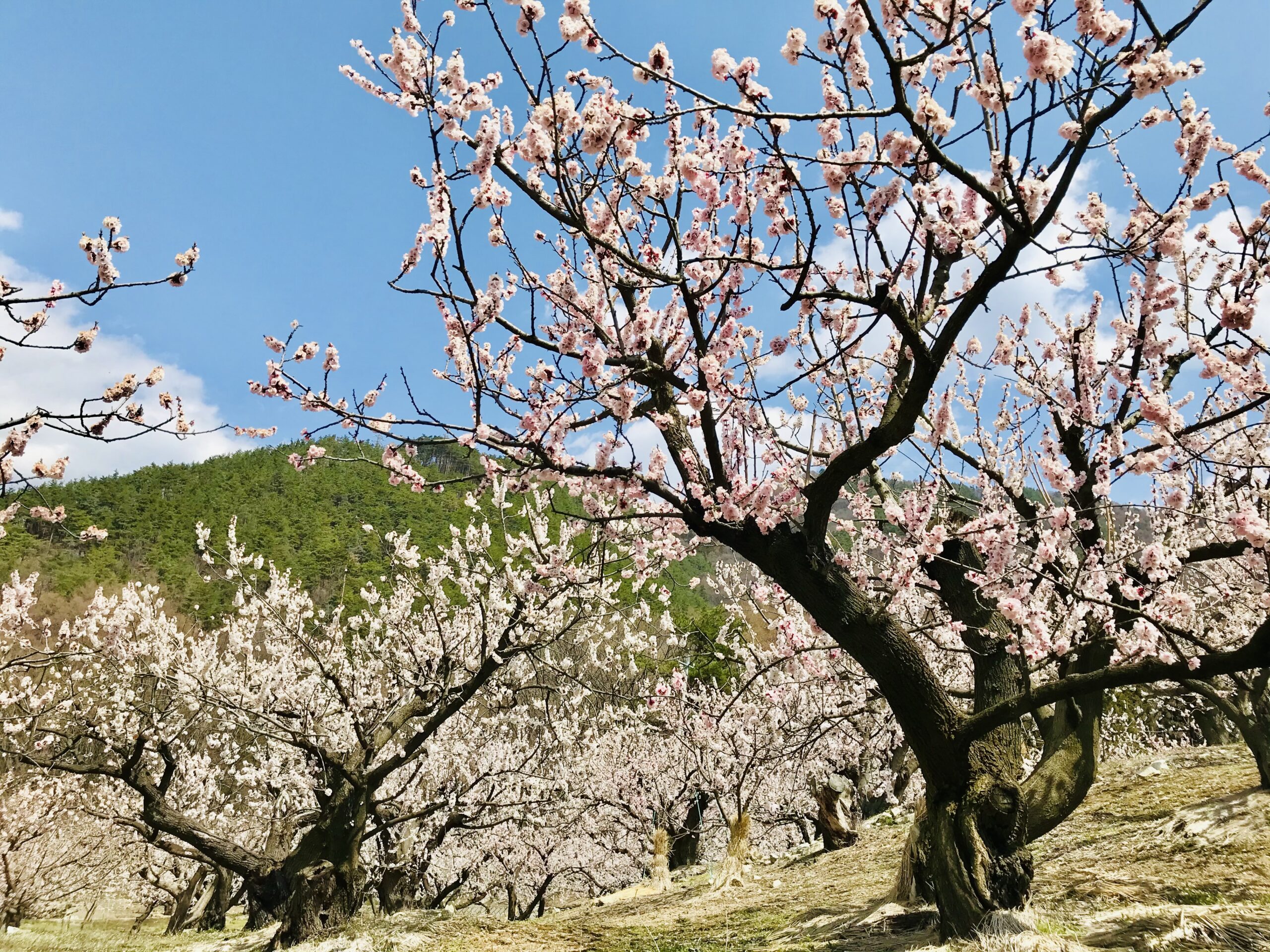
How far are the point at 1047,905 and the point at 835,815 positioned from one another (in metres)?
6.53

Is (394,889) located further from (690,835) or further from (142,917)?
(142,917)

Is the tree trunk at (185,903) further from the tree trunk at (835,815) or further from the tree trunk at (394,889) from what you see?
the tree trunk at (835,815)

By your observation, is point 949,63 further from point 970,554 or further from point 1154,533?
point 1154,533

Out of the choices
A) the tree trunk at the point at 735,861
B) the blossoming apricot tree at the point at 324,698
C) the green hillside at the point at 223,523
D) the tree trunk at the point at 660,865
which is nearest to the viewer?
the blossoming apricot tree at the point at 324,698

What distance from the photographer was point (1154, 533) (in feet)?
19.3

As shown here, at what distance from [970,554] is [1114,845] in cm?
307

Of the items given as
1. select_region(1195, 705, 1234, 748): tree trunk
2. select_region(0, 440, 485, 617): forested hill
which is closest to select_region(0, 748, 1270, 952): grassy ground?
select_region(1195, 705, 1234, 748): tree trunk

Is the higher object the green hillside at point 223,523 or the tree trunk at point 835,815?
the green hillside at point 223,523

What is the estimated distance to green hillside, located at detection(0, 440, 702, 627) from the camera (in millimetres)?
37094

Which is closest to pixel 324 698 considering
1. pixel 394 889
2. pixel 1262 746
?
pixel 394 889

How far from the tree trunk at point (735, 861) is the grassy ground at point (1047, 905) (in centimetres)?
30

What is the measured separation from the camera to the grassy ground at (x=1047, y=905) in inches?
153

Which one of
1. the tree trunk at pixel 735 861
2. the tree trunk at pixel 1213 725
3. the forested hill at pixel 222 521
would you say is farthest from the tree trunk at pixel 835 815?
the forested hill at pixel 222 521

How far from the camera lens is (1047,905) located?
4648 mm
